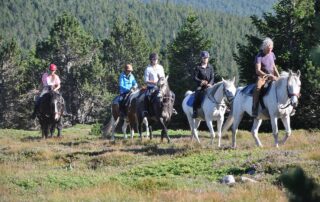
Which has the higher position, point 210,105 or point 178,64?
point 178,64

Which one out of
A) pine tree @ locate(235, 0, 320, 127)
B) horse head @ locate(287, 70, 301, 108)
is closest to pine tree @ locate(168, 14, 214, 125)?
pine tree @ locate(235, 0, 320, 127)

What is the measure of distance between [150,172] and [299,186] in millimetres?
10284

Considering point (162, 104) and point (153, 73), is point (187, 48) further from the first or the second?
point (162, 104)

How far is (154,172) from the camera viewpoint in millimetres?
13008

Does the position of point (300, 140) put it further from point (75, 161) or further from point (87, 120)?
point (87, 120)

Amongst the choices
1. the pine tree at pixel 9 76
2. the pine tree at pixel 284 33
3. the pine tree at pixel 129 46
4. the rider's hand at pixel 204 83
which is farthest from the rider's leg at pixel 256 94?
the pine tree at pixel 129 46

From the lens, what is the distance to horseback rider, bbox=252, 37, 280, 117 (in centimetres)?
1550

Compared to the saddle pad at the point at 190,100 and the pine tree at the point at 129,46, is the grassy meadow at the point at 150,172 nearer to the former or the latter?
the saddle pad at the point at 190,100

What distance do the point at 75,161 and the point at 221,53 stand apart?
570 ft

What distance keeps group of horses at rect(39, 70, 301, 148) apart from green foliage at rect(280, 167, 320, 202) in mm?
11718

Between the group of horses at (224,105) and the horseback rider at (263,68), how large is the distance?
7.2 inches

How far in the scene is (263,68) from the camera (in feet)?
51.8

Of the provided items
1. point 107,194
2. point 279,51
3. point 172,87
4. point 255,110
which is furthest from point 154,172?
point 172,87

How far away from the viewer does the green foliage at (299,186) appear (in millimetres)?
2820
